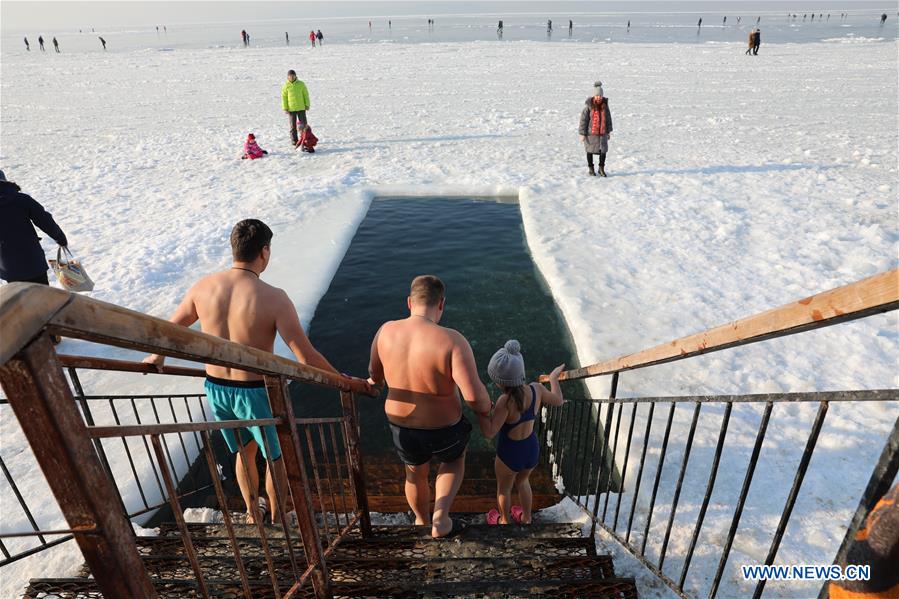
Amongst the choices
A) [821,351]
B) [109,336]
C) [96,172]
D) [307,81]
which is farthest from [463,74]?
[109,336]

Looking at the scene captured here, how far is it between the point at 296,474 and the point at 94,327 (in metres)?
1.29

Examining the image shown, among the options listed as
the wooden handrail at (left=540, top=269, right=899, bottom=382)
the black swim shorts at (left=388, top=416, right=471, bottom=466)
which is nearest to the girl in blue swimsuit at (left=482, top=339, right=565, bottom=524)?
the black swim shorts at (left=388, top=416, right=471, bottom=466)

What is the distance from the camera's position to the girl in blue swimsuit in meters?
3.29

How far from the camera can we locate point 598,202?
10.7 meters

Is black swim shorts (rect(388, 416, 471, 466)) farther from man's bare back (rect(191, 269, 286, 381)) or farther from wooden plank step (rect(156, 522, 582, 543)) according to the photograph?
man's bare back (rect(191, 269, 286, 381))

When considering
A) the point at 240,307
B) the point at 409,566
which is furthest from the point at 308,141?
the point at 409,566

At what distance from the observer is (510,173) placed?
12.6m

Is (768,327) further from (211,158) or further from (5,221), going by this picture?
(211,158)

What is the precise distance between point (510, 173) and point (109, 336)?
12.3 m

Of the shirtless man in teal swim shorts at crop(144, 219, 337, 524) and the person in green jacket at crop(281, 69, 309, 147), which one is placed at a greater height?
the person in green jacket at crop(281, 69, 309, 147)

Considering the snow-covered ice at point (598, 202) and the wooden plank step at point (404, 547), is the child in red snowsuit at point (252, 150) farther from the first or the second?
the wooden plank step at point (404, 547)

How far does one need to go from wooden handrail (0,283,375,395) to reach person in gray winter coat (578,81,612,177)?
10.9m

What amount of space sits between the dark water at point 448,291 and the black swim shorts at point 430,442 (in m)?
1.79

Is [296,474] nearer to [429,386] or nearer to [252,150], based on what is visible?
[429,386]
